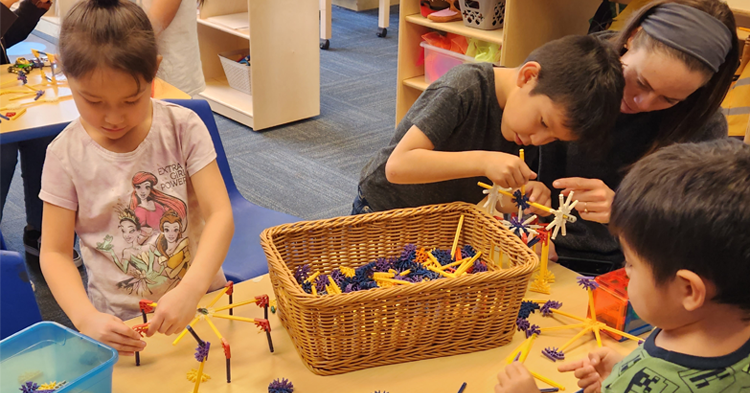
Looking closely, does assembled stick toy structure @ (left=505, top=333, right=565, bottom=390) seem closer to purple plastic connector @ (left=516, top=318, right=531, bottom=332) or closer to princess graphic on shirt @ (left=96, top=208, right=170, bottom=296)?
purple plastic connector @ (left=516, top=318, right=531, bottom=332)

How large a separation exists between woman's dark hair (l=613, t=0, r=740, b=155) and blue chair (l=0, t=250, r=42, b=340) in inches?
45.4

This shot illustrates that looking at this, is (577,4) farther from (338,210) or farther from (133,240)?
(133,240)

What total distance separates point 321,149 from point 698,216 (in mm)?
2835

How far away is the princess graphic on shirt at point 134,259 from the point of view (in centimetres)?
115

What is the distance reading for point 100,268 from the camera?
1.17 meters

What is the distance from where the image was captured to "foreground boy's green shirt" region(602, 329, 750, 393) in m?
0.64

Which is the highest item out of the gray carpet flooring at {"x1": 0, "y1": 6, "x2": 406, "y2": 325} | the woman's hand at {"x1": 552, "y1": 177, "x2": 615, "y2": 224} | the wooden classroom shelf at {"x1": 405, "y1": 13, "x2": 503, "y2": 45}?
the woman's hand at {"x1": 552, "y1": 177, "x2": 615, "y2": 224}

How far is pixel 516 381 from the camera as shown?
812mm

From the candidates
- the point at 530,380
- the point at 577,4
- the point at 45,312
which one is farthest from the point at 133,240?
the point at 577,4

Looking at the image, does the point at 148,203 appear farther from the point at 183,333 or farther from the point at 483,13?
the point at 483,13

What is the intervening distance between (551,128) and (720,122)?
486 mm

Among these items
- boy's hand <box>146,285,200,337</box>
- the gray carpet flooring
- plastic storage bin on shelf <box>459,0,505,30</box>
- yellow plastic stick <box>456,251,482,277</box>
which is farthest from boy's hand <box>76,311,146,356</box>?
plastic storage bin on shelf <box>459,0,505,30</box>

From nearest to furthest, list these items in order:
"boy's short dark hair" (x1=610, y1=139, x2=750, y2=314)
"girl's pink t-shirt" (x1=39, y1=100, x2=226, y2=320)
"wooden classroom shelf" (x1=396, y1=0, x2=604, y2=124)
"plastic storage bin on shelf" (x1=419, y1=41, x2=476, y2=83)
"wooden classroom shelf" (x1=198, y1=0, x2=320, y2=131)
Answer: "boy's short dark hair" (x1=610, y1=139, x2=750, y2=314)
"girl's pink t-shirt" (x1=39, y1=100, x2=226, y2=320)
"wooden classroom shelf" (x1=396, y1=0, x2=604, y2=124)
"plastic storage bin on shelf" (x1=419, y1=41, x2=476, y2=83)
"wooden classroom shelf" (x1=198, y1=0, x2=320, y2=131)

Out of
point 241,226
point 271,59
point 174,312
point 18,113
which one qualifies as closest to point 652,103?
point 174,312
